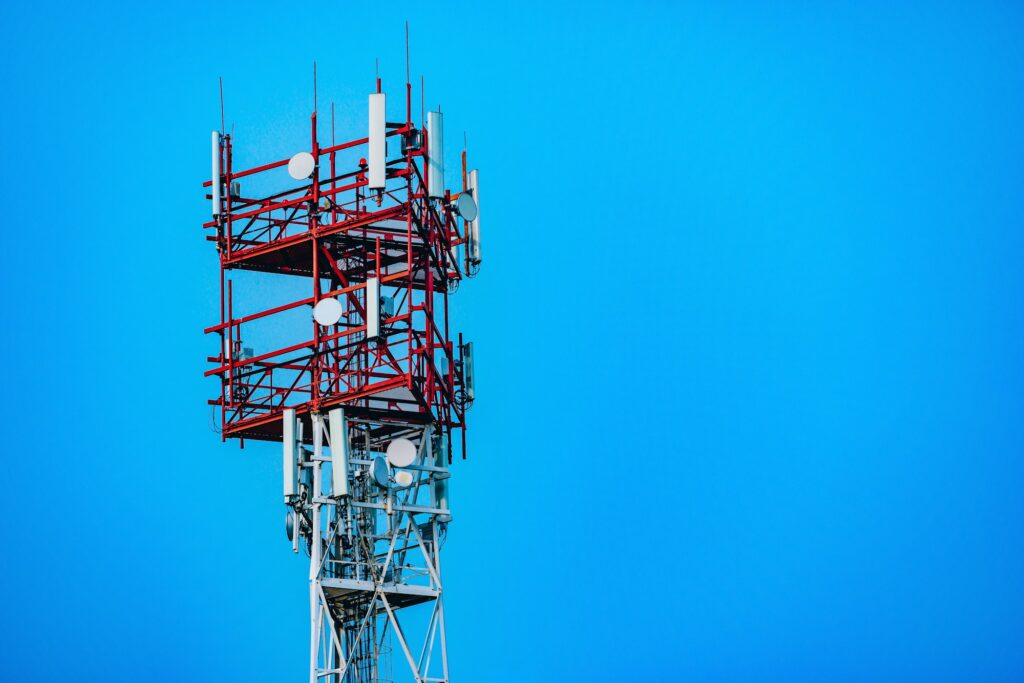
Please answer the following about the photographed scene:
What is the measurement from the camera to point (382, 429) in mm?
114625

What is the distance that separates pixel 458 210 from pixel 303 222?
607 centimetres

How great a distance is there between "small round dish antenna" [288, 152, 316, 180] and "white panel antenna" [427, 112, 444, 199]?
4030 millimetres

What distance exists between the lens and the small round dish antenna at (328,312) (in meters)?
111

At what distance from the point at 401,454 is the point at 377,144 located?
34.7 feet

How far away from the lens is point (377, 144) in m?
111

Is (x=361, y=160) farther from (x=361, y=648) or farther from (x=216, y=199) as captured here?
(x=361, y=648)

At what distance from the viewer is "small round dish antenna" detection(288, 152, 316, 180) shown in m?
114

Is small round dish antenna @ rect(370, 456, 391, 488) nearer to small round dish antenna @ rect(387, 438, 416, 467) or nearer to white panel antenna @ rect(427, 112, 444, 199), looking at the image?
small round dish antenna @ rect(387, 438, 416, 467)

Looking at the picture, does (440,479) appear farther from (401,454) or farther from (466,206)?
(466,206)

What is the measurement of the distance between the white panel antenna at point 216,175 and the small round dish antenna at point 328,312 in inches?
225

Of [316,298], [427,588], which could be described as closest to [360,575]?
[427,588]

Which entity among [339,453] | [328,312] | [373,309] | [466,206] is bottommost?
Answer: [339,453]

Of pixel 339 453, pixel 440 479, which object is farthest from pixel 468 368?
pixel 339 453

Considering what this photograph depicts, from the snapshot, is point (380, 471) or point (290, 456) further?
point (380, 471)
